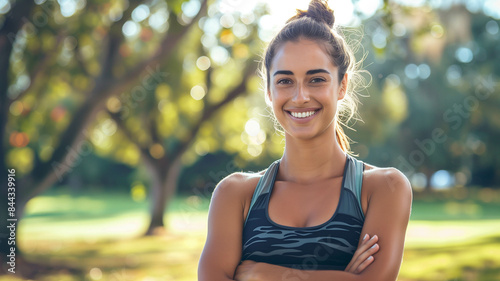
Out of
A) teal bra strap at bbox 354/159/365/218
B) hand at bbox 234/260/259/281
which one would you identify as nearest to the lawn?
hand at bbox 234/260/259/281

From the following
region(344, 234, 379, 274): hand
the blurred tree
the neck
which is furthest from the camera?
the blurred tree

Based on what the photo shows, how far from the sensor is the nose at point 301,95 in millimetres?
2203

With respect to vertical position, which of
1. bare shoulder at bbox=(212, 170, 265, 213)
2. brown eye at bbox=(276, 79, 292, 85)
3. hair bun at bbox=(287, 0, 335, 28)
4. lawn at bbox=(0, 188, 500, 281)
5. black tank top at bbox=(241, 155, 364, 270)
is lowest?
black tank top at bbox=(241, 155, 364, 270)

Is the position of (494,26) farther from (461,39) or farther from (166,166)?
(166,166)

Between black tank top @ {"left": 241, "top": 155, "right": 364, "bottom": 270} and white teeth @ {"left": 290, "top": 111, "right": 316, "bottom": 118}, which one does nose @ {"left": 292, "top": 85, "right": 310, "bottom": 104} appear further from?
black tank top @ {"left": 241, "top": 155, "right": 364, "bottom": 270}

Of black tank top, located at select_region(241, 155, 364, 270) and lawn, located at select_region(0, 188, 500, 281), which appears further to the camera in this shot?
lawn, located at select_region(0, 188, 500, 281)

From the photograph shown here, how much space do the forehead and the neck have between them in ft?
0.90

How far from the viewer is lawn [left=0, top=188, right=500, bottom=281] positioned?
9602mm

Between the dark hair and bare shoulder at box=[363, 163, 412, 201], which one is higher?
the dark hair

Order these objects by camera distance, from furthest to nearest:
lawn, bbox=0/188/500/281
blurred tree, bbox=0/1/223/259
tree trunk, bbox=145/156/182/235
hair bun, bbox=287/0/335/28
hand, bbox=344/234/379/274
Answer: tree trunk, bbox=145/156/182/235
lawn, bbox=0/188/500/281
blurred tree, bbox=0/1/223/259
hair bun, bbox=287/0/335/28
hand, bbox=344/234/379/274

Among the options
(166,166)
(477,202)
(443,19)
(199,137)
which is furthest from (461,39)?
(166,166)

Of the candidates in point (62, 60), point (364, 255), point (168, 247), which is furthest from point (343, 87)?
point (168, 247)

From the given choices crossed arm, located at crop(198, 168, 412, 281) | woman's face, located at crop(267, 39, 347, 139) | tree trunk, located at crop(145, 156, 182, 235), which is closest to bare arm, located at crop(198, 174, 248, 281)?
crossed arm, located at crop(198, 168, 412, 281)

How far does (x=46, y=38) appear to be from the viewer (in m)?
9.01
